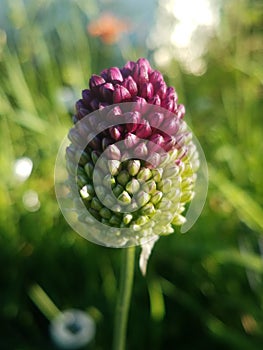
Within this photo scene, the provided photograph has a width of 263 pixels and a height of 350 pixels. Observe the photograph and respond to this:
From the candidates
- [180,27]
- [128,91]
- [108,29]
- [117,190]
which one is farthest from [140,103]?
[180,27]

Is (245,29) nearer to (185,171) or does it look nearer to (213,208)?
(213,208)

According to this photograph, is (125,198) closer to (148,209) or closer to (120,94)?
(148,209)

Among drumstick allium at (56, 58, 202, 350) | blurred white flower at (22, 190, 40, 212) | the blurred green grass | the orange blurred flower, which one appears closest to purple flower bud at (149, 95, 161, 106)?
drumstick allium at (56, 58, 202, 350)

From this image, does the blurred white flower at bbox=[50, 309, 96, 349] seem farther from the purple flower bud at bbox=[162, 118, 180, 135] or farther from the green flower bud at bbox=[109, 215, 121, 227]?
the purple flower bud at bbox=[162, 118, 180, 135]

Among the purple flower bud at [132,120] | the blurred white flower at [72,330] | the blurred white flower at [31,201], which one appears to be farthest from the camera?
the blurred white flower at [31,201]

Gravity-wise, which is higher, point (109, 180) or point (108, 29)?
point (109, 180)

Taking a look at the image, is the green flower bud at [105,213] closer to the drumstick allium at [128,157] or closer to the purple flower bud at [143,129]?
the drumstick allium at [128,157]

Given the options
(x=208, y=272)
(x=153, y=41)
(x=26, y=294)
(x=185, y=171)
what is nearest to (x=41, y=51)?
(x=153, y=41)

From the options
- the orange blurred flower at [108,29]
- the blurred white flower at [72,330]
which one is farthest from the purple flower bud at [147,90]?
the orange blurred flower at [108,29]
